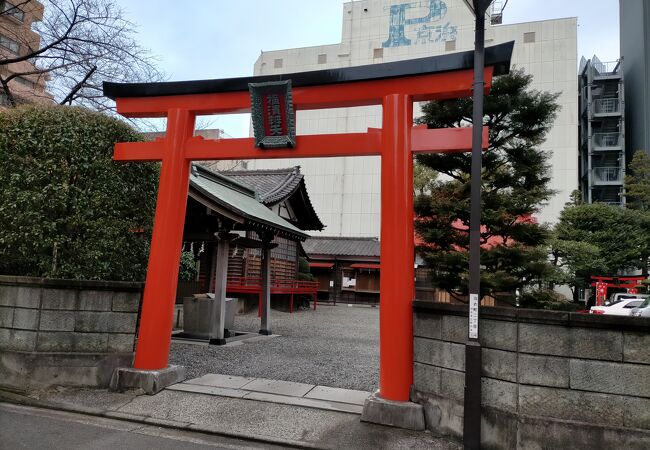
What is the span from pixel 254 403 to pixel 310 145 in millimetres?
3669

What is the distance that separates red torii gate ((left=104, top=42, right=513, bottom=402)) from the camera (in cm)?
542

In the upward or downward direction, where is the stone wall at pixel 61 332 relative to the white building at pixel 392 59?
downward

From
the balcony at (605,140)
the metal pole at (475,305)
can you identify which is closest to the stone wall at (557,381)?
the metal pole at (475,305)

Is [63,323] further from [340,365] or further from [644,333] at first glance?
[644,333]

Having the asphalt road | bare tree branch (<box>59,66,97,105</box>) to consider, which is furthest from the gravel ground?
bare tree branch (<box>59,66,97,105</box>)

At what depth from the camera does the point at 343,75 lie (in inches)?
239

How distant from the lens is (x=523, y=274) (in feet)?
35.8

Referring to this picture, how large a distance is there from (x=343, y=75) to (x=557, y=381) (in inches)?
178

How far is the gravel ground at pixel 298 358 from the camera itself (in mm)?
7574

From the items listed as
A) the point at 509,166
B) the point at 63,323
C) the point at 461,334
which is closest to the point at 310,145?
the point at 461,334

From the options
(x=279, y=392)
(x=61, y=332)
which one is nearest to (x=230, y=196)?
(x=61, y=332)

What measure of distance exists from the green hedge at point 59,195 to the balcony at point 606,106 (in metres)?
45.7

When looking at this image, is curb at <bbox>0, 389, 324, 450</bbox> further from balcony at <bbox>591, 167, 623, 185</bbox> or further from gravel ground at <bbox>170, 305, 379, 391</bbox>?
balcony at <bbox>591, 167, 623, 185</bbox>

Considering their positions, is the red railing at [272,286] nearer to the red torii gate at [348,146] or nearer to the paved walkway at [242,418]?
the red torii gate at [348,146]
